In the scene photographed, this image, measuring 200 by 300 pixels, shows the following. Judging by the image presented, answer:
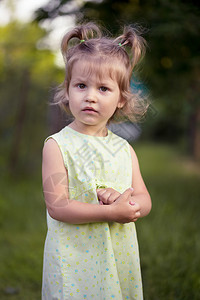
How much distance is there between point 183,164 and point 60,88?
33.6 ft

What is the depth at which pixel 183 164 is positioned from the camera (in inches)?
456

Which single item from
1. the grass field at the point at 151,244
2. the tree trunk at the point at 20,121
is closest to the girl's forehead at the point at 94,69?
the grass field at the point at 151,244

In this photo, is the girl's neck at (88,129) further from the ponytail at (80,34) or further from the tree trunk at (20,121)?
the tree trunk at (20,121)

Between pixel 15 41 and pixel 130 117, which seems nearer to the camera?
pixel 130 117

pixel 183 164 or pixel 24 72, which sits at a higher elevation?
pixel 24 72

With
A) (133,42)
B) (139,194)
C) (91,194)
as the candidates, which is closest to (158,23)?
(133,42)

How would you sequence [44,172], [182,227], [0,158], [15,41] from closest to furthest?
[44,172] < [182,227] < [15,41] < [0,158]

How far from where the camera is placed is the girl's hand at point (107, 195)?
151 centimetres

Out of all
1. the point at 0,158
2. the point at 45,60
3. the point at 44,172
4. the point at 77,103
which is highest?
the point at 45,60

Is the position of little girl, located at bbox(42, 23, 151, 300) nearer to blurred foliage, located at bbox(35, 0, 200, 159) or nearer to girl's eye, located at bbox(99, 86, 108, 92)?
girl's eye, located at bbox(99, 86, 108, 92)

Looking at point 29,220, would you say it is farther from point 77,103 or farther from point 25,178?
point 77,103

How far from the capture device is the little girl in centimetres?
153

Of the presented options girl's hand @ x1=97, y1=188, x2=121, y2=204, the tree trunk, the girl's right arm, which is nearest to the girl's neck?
the girl's right arm

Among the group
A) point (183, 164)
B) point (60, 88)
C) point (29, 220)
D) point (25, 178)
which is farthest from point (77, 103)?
point (183, 164)
